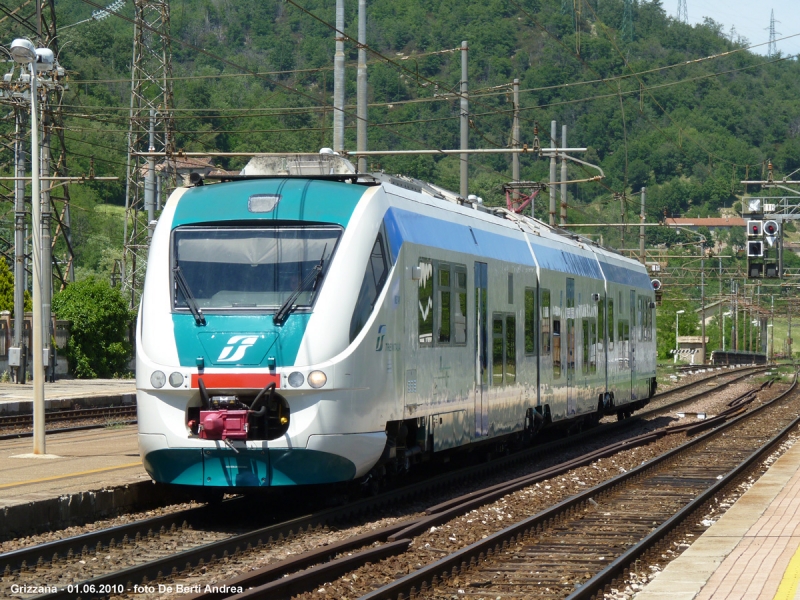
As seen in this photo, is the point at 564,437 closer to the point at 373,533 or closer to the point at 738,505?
the point at 738,505

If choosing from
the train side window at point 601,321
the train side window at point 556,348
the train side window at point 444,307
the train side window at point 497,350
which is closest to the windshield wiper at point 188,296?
the train side window at point 444,307

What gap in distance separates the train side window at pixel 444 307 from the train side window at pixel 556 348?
5.60 m

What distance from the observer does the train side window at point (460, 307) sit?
46.4ft

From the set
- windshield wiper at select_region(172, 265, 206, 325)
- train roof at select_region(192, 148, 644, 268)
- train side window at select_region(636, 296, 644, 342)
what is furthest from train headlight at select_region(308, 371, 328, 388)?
train side window at select_region(636, 296, 644, 342)

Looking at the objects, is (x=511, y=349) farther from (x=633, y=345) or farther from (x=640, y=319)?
(x=640, y=319)

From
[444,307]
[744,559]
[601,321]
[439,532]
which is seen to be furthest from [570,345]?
[744,559]

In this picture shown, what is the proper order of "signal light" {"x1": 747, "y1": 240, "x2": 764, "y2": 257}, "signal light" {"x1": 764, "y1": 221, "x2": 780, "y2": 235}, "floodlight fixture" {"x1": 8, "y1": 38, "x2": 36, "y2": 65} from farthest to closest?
"signal light" {"x1": 747, "y1": 240, "x2": 764, "y2": 257}, "signal light" {"x1": 764, "y1": 221, "x2": 780, "y2": 235}, "floodlight fixture" {"x1": 8, "y1": 38, "x2": 36, "y2": 65}

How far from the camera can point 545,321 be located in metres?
18.6

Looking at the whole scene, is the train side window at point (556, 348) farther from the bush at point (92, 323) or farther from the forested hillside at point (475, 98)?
the forested hillside at point (475, 98)

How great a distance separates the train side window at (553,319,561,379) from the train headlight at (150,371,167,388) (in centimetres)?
930

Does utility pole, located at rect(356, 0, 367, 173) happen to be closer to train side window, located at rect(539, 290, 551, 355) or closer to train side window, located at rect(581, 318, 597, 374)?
train side window, located at rect(539, 290, 551, 355)

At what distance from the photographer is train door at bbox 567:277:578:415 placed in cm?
2030

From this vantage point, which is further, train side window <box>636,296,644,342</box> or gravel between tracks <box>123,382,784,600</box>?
train side window <box>636,296,644,342</box>

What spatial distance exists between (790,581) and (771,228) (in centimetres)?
2683
